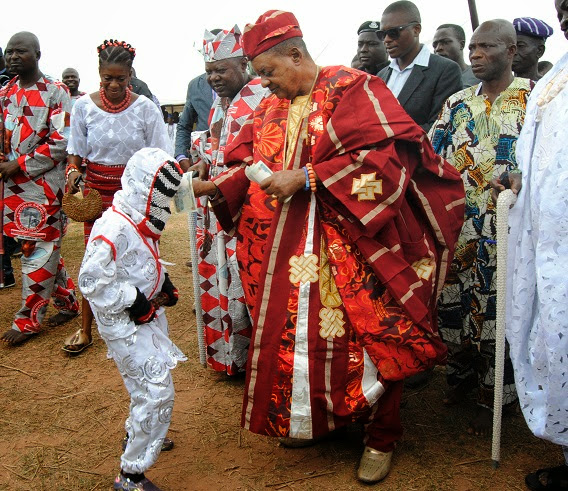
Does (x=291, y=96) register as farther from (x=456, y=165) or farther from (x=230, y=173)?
(x=456, y=165)

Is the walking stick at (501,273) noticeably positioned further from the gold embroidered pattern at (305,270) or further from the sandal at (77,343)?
the sandal at (77,343)

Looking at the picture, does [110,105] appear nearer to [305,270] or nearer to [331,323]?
[305,270]

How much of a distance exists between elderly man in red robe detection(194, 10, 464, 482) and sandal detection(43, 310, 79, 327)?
2.96 metres

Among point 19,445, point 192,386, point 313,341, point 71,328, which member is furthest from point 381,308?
point 71,328

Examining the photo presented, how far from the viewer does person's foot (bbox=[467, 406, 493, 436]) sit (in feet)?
12.0

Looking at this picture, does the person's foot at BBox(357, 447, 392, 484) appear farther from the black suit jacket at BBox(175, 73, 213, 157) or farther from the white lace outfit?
the black suit jacket at BBox(175, 73, 213, 157)

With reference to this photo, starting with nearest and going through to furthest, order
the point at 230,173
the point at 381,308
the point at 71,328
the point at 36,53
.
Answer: the point at 381,308 → the point at 230,173 → the point at 36,53 → the point at 71,328

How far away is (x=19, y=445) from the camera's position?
12.1 ft

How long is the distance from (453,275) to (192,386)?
1960mm

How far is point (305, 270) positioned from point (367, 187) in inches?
20.5

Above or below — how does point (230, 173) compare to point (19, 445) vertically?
above

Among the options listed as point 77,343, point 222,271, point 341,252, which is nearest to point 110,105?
point 222,271

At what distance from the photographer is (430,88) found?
4457 millimetres

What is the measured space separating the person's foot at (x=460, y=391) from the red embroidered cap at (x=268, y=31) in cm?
243
